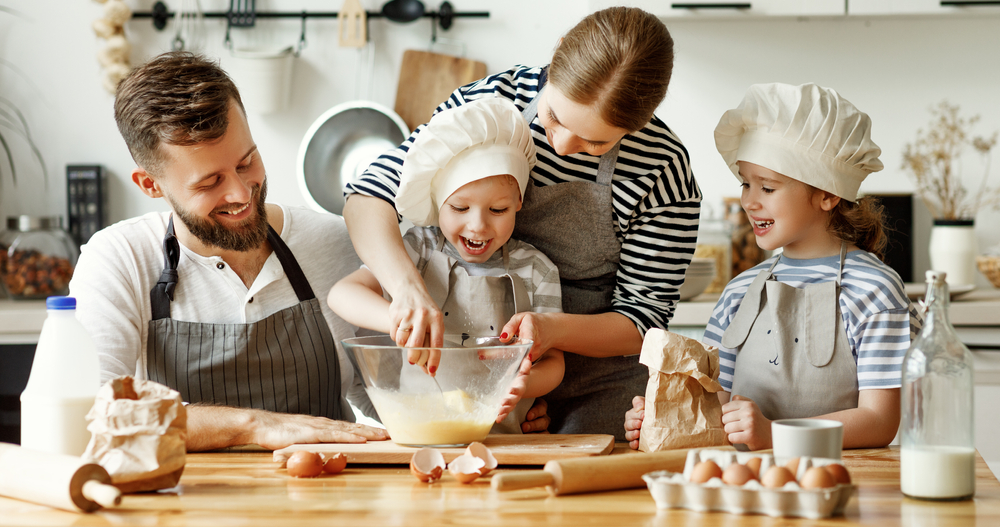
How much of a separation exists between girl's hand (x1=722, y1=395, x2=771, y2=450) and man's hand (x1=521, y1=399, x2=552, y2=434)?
320 millimetres

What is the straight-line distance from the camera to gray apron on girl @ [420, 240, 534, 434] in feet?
4.43

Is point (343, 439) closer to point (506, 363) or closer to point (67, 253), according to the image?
point (506, 363)

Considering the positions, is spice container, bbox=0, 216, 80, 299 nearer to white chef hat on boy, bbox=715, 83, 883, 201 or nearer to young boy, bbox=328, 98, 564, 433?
young boy, bbox=328, 98, 564, 433

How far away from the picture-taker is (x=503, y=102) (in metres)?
1.33

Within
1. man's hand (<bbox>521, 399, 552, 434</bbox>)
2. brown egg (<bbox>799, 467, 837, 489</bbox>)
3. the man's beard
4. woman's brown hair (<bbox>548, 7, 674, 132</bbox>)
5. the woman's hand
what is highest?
woman's brown hair (<bbox>548, 7, 674, 132</bbox>)

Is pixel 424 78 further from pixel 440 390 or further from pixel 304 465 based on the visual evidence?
pixel 304 465

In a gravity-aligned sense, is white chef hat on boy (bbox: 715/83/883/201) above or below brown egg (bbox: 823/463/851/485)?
above

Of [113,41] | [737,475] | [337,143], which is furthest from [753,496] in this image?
[113,41]

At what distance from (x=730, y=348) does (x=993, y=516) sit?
62 cm

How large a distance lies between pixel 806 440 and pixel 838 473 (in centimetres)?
6

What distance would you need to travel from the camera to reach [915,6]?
104 inches

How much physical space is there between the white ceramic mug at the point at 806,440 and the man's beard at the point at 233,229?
0.90 m

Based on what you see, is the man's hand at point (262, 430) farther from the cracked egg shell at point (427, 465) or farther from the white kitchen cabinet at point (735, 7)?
the white kitchen cabinet at point (735, 7)

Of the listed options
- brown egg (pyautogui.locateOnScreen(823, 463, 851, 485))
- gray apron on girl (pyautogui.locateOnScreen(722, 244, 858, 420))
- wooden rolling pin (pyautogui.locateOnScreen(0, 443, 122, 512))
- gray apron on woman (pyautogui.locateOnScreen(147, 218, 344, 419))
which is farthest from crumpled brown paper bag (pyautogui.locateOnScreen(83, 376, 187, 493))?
gray apron on girl (pyautogui.locateOnScreen(722, 244, 858, 420))
